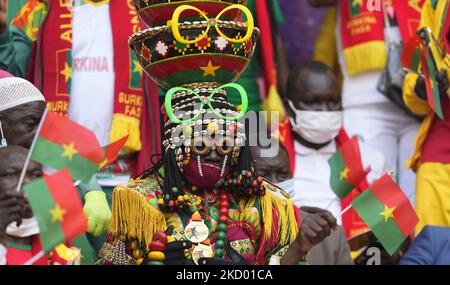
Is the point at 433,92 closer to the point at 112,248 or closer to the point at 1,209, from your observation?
the point at 112,248

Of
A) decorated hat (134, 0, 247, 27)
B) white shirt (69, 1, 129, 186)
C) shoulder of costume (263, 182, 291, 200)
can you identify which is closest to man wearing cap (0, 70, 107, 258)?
decorated hat (134, 0, 247, 27)

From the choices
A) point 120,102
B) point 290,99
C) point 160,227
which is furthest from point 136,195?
point 290,99

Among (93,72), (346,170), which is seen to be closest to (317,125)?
(93,72)

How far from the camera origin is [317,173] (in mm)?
8047

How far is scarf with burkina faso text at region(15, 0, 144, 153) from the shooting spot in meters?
7.48

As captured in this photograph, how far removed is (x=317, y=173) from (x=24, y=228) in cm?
299

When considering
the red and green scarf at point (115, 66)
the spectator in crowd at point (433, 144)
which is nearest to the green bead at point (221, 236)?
the red and green scarf at point (115, 66)

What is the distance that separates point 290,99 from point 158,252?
2752 millimetres

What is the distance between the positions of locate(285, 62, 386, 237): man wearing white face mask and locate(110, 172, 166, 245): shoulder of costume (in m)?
2.14

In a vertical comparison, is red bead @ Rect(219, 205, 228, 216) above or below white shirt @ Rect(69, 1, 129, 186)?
below

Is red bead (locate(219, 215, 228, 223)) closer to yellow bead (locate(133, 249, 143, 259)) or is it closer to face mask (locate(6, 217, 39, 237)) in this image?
yellow bead (locate(133, 249, 143, 259))

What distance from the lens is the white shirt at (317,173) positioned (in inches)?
311

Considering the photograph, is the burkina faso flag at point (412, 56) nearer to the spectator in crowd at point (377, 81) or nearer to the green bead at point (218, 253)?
the spectator in crowd at point (377, 81)
